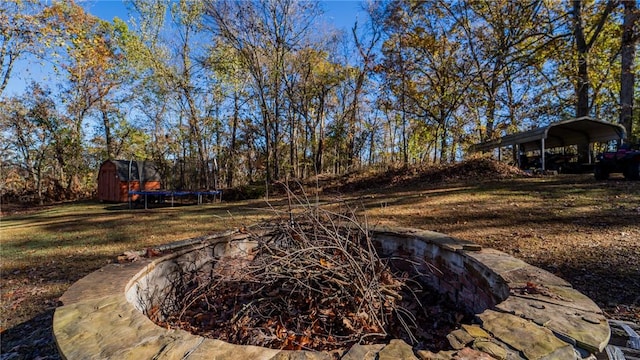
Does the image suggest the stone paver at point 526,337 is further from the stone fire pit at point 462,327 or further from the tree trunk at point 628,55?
the tree trunk at point 628,55

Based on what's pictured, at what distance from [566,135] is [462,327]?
1505cm

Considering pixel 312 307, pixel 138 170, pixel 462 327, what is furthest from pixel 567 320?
pixel 138 170

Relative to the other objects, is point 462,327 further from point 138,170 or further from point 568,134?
point 138,170

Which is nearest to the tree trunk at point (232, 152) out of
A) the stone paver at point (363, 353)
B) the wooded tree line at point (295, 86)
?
the wooded tree line at point (295, 86)

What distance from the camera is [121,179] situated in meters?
15.6

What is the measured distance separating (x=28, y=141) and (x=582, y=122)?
26.4m

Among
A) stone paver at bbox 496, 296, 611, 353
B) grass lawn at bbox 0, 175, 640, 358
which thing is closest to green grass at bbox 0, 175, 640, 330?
grass lawn at bbox 0, 175, 640, 358

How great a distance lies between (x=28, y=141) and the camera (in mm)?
17016

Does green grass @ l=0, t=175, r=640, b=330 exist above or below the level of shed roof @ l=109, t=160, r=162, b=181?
below

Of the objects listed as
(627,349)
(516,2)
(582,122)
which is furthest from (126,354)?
(516,2)

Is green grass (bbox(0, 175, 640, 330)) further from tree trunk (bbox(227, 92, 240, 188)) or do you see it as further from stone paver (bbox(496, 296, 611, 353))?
tree trunk (bbox(227, 92, 240, 188))

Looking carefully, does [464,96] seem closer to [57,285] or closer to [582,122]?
[582,122]

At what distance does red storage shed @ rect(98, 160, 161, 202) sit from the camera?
15609 mm

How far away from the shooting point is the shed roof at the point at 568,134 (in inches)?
390
